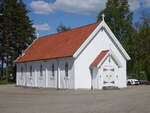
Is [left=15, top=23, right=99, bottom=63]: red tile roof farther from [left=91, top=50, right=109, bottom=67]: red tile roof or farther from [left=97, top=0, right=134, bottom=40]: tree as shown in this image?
[left=97, top=0, right=134, bottom=40]: tree

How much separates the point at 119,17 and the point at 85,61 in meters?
34.0

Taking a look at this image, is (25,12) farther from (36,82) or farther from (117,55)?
(117,55)

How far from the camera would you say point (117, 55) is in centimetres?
4103

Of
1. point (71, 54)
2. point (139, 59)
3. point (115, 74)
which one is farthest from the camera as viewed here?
point (139, 59)

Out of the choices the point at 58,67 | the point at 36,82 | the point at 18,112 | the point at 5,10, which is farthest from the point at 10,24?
the point at 18,112

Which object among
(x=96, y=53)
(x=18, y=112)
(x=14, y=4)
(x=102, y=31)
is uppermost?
(x=14, y=4)

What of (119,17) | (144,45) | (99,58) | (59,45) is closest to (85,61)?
(99,58)

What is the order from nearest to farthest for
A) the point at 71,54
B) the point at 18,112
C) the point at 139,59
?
the point at 18,112 < the point at 71,54 < the point at 139,59

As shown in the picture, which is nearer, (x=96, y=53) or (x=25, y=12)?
(x=96, y=53)

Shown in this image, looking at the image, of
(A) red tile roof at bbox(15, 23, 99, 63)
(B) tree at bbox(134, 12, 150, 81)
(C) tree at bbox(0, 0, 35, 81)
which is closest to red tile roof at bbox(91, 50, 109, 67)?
(A) red tile roof at bbox(15, 23, 99, 63)

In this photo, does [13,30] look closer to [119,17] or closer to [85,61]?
[119,17]

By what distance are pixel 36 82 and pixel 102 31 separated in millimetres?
12266

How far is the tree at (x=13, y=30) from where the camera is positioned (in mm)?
65250

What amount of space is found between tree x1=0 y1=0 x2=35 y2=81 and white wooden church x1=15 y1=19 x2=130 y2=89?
22.2 meters
